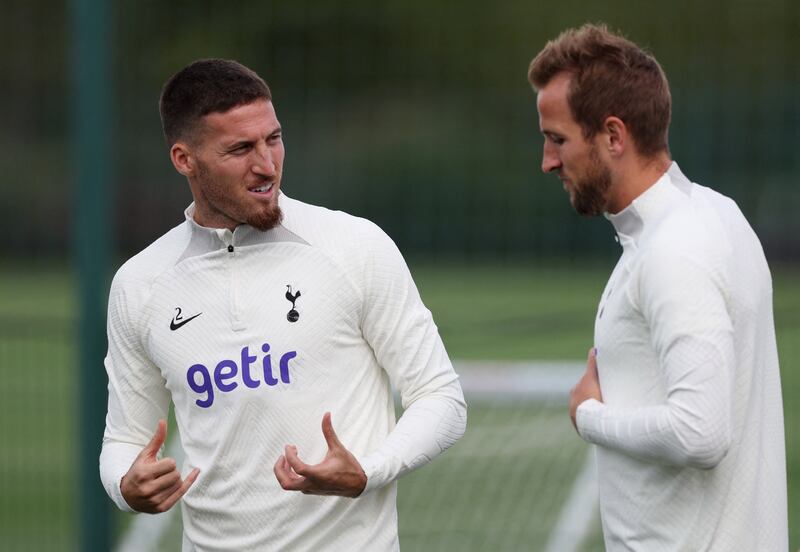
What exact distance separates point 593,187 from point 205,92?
879mm

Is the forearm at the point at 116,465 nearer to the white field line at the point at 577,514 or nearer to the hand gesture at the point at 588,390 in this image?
the hand gesture at the point at 588,390

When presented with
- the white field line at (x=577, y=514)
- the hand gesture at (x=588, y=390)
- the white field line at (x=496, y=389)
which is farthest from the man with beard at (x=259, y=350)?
the white field line at (x=577, y=514)

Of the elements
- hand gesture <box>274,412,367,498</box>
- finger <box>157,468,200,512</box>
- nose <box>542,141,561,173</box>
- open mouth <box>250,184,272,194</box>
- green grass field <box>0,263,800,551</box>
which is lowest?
green grass field <box>0,263,800,551</box>

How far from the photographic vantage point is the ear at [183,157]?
10.3 ft

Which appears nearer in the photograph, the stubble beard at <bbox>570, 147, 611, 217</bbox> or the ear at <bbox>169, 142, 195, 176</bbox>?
the stubble beard at <bbox>570, 147, 611, 217</bbox>

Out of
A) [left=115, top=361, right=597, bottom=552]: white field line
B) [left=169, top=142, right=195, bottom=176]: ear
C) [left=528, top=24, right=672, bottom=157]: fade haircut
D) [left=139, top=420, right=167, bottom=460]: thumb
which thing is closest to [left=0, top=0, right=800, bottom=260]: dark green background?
[left=115, top=361, right=597, bottom=552]: white field line

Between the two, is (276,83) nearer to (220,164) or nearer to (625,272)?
(220,164)

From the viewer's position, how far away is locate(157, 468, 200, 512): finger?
115 inches

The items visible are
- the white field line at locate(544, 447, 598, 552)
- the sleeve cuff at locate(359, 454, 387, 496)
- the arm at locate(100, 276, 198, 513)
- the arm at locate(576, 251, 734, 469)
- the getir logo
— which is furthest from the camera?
the white field line at locate(544, 447, 598, 552)

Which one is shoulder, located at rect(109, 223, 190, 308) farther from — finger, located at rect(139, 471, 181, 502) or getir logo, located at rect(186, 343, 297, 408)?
finger, located at rect(139, 471, 181, 502)

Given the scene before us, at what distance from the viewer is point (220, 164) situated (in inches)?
121

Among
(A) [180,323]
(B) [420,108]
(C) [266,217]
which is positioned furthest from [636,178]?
(B) [420,108]

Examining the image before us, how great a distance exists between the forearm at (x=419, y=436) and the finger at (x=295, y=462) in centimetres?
16

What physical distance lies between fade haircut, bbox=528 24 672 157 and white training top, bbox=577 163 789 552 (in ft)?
0.37
